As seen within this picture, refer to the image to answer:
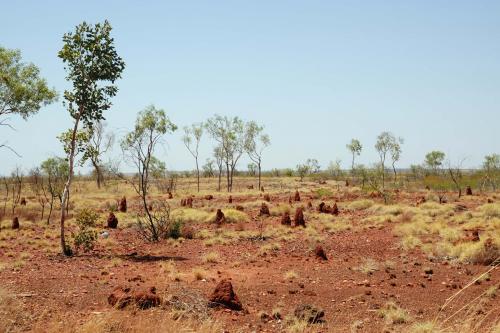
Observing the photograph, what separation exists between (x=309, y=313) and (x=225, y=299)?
A: 1607 mm

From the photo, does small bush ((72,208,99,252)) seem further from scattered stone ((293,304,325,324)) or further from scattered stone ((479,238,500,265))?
scattered stone ((479,238,500,265))

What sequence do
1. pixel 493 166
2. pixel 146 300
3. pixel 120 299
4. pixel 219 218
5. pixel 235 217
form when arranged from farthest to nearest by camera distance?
1. pixel 493 166
2. pixel 235 217
3. pixel 219 218
4. pixel 146 300
5. pixel 120 299

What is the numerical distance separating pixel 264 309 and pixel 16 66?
47.2 ft

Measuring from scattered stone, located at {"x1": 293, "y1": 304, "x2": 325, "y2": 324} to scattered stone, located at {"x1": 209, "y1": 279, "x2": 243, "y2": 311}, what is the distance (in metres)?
1.14

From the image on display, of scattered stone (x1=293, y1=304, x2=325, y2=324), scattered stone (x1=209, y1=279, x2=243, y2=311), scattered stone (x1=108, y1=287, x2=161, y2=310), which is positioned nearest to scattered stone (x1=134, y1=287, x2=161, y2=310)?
scattered stone (x1=108, y1=287, x2=161, y2=310)

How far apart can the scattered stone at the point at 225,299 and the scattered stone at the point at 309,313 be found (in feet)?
3.73

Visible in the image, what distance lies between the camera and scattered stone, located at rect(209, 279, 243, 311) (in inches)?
335

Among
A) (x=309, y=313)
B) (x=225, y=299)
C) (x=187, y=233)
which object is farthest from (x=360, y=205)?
(x=309, y=313)

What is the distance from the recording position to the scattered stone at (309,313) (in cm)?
787

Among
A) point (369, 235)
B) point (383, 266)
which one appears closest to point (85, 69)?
point (383, 266)

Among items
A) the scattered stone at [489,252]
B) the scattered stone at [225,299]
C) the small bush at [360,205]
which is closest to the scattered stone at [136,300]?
the scattered stone at [225,299]

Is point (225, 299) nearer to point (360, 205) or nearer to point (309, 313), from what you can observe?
point (309, 313)

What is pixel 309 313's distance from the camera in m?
7.95

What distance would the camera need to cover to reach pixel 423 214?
907 inches
